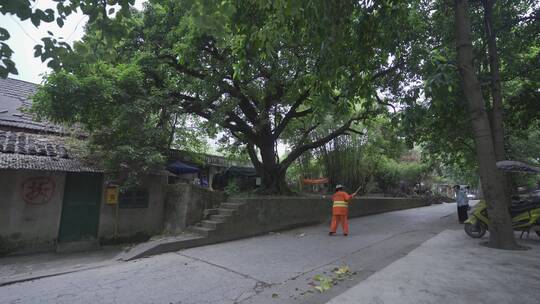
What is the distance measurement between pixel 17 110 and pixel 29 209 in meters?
4.69

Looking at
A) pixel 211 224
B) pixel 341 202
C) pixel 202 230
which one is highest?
pixel 341 202

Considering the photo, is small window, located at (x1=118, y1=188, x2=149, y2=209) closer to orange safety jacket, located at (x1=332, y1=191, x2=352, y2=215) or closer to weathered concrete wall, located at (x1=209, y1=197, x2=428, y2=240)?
weathered concrete wall, located at (x1=209, y1=197, x2=428, y2=240)

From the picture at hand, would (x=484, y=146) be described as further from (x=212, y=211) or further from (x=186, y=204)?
(x=186, y=204)

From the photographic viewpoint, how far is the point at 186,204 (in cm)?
995

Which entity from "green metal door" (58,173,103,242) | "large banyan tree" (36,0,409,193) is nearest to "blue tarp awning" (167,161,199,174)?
"large banyan tree" (36,0,409,193)

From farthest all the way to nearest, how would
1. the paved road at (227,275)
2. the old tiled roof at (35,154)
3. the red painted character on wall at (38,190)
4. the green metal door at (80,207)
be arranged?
1. the green metal door at (80,207)
2. the red painted character on wall at (38,190)
3. the old tiled roof at (35,154)
4. the paved road at (227,275)

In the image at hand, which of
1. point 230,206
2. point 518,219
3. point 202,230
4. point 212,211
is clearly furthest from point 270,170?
point 518,219

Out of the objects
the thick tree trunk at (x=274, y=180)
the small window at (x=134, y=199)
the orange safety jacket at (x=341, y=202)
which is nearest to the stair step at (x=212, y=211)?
the small window at (x=134, y=199)

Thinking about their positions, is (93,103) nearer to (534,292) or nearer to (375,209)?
(534,292)

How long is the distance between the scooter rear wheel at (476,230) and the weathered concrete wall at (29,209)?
11.5 meters

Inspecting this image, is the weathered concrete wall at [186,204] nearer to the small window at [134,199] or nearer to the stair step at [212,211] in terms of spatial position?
the stair step at [212,211]

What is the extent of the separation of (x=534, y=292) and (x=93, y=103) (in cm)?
1013

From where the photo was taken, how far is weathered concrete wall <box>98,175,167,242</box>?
9.88 m

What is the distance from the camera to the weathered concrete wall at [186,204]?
32.6 ft
